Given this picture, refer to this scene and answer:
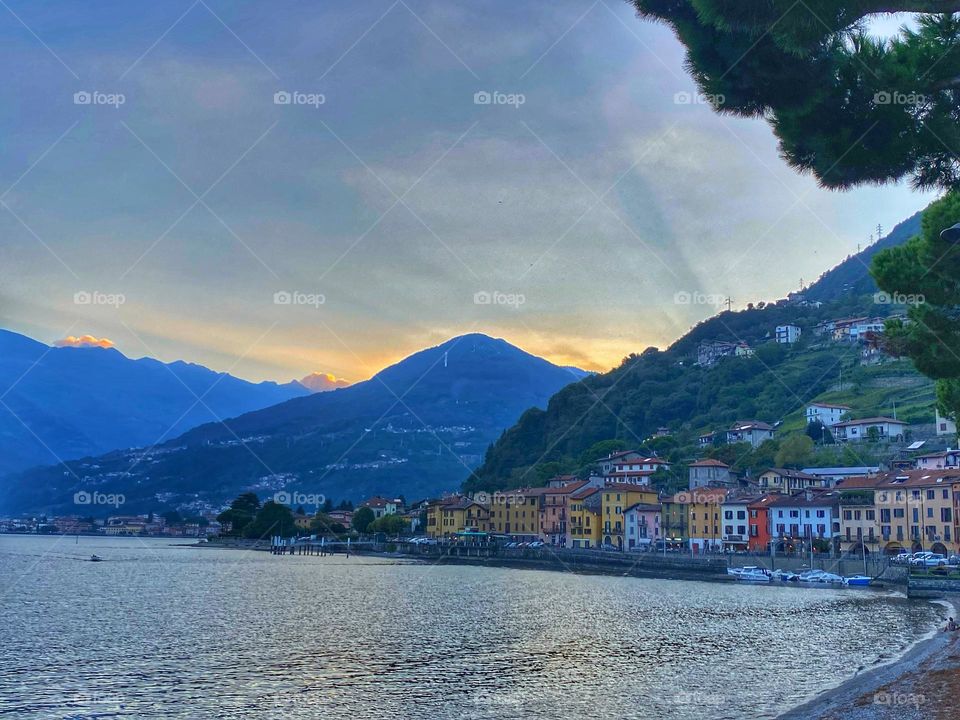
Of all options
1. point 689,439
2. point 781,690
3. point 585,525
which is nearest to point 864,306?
point 689,439

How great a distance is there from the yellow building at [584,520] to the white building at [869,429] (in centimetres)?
3495

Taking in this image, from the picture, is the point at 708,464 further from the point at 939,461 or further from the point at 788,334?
the point at 788,334

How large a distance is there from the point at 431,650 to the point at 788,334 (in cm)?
17091

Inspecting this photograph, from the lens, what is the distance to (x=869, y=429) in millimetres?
115062

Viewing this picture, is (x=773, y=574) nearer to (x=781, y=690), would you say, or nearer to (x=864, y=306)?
(x=781, y=690)

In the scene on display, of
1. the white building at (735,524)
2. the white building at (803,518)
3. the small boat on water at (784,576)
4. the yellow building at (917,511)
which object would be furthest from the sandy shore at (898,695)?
the white building at (735,524)

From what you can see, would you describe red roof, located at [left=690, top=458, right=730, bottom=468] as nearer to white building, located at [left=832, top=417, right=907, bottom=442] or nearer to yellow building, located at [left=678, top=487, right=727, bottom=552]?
yellow building, located at [left=678, top=487, right=727, bottom=552]

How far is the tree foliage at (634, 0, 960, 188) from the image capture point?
504 inches

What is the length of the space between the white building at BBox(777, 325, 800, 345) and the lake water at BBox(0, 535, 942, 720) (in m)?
136

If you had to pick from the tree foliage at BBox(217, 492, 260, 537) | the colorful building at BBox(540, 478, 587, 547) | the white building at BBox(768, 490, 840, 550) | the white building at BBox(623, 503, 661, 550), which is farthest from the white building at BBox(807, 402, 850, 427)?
the tree foliage at BBox(217, 492, 260, 537)

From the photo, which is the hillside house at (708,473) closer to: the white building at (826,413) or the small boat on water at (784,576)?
the white building at (826,413)

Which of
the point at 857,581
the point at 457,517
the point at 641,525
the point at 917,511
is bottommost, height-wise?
the point at 857,581

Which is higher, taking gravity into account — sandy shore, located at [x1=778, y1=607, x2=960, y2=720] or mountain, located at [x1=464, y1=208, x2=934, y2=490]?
mountain, located at [x1=464, y1=208, x2=934, y2=490]

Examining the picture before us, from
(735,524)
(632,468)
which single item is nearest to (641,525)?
(735,524)
